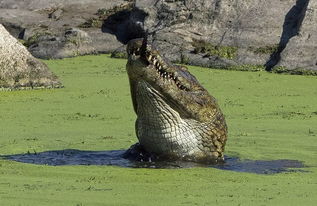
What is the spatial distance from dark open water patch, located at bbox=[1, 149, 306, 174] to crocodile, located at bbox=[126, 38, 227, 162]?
0.42 feet

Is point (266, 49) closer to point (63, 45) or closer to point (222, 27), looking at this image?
point (222, 27)

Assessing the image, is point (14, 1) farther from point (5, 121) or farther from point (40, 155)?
point (40, 155)

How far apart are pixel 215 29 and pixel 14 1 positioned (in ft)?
20.4

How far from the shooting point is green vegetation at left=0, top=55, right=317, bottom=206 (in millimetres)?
6727

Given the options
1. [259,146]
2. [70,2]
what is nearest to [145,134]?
[259,146]

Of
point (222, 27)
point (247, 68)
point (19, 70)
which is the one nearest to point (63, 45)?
point (222, 27)

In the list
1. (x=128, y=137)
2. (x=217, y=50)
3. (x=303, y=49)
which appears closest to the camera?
(x=128, y=137)

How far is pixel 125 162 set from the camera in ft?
27.5

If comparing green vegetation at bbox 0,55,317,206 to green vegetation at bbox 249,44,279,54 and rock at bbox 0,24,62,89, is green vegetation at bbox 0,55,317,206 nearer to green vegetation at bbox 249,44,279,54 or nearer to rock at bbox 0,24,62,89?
rock at bbox 0,24,62,89

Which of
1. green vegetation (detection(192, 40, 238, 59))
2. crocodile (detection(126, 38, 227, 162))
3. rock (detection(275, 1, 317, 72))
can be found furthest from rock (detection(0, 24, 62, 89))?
crocodile (detection(126, 38, 227, 162))

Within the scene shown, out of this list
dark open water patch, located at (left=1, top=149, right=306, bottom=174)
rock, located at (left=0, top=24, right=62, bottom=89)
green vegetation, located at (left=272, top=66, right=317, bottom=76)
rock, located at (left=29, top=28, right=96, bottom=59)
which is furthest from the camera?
rock, located at (left=29, top=28, right=96, bottom=59)

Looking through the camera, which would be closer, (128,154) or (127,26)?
(128,154)

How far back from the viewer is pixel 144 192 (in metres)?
6.83

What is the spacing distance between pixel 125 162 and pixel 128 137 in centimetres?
160
